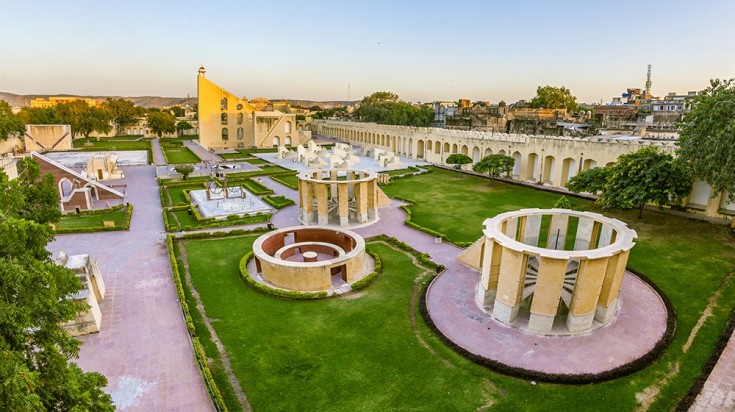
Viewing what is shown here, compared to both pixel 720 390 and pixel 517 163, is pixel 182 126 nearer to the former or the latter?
pixel 517 163

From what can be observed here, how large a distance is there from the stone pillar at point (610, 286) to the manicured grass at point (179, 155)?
50795mm

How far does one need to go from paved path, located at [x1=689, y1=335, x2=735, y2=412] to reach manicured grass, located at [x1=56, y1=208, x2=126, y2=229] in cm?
3090

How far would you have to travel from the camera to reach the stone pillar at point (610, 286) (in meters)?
15.4

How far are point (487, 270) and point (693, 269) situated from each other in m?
11.7

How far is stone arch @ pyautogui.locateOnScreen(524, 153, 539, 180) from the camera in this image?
1697 inches

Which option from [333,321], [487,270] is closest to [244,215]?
[333,321]

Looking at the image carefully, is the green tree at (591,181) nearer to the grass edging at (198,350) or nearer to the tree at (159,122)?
the grass edging at (198,350)

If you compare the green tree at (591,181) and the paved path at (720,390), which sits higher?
the green tree at (591,181)

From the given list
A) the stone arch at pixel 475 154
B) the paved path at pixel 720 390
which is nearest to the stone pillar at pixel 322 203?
the paved path at pixel 720 390

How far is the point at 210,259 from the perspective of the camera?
2247cm

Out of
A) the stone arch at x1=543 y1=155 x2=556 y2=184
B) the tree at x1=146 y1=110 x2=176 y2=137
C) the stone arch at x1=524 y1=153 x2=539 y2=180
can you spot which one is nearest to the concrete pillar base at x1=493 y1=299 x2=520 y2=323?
the stone arch at x1=543 y1=155 x2=556 y2=184

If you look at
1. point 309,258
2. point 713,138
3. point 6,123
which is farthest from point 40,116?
point 713,138

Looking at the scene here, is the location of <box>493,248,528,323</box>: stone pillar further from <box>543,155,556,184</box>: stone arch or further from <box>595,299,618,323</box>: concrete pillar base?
Answer: <box>543,155,556,184</box>: stone arch

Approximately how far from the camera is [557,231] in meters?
21.0
